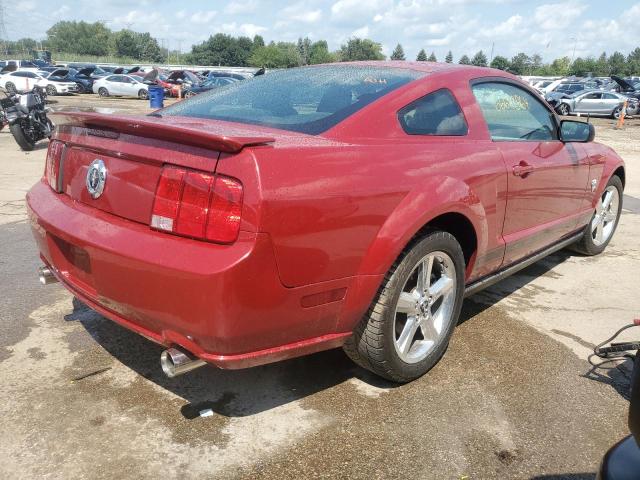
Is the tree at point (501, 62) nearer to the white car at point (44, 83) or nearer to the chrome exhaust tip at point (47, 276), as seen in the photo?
the white car at point (44, 83)

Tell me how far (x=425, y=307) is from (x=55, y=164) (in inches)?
75.3

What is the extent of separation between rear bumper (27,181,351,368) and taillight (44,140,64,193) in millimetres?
273

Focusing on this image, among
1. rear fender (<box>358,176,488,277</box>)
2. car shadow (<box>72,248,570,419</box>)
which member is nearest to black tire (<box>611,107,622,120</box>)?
rear fender (<box>358,176,488,277</box>)

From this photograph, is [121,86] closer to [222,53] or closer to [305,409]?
[305,409]

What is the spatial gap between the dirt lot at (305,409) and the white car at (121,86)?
2910cm

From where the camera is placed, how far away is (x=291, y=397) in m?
2.69

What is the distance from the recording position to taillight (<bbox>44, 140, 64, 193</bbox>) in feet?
8.73

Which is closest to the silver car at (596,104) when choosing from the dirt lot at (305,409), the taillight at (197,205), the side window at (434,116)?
the dirt lot at (305,409)

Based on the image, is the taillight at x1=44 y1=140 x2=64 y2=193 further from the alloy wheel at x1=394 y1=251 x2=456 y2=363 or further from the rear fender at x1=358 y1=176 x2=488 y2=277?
the alloy wheel at x1=394 y1=251 x2=456 y2=363

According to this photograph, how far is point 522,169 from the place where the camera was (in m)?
3.29

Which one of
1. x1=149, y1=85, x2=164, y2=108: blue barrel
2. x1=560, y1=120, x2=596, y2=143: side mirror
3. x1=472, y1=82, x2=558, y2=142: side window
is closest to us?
x1=472, y1=82, x2=558, y2=142: side window

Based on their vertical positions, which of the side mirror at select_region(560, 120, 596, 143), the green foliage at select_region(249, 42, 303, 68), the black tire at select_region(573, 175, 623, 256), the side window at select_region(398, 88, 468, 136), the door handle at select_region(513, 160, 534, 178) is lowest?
the black tire at select_region(573, 175, 623, 256)

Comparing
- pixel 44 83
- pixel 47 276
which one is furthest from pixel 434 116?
pixel 44 83

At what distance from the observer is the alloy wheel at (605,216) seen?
4930mm
